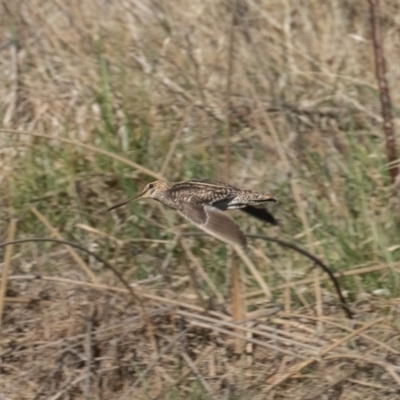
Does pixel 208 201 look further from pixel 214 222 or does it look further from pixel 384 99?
pixel 384 99

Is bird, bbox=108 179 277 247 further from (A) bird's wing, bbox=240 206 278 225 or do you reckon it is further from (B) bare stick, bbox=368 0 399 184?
(B) bare stick, bbox=368 0 399 184

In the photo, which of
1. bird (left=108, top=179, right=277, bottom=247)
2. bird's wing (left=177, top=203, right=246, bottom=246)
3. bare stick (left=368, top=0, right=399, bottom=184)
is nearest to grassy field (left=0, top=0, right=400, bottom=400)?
bare stick (left=368, top=0, right=399, bottom=184)

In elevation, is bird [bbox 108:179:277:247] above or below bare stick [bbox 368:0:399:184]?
below

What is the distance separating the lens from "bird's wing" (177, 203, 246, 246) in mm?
3302

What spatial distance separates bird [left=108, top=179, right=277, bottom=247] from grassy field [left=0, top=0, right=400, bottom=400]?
0.24m

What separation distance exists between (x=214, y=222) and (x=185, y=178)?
5.04 feet

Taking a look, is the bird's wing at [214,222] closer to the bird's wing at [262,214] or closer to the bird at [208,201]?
the bird at [208,201]

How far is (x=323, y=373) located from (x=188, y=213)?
0.88 m

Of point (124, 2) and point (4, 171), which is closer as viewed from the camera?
point (4, 171)

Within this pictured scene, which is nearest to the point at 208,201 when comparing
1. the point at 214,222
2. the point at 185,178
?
the point at 214,222

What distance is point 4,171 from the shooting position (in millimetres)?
5000

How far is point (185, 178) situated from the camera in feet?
16.3

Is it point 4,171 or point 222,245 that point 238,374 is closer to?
point 222,245

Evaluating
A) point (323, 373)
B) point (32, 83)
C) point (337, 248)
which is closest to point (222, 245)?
point (337, 248)
